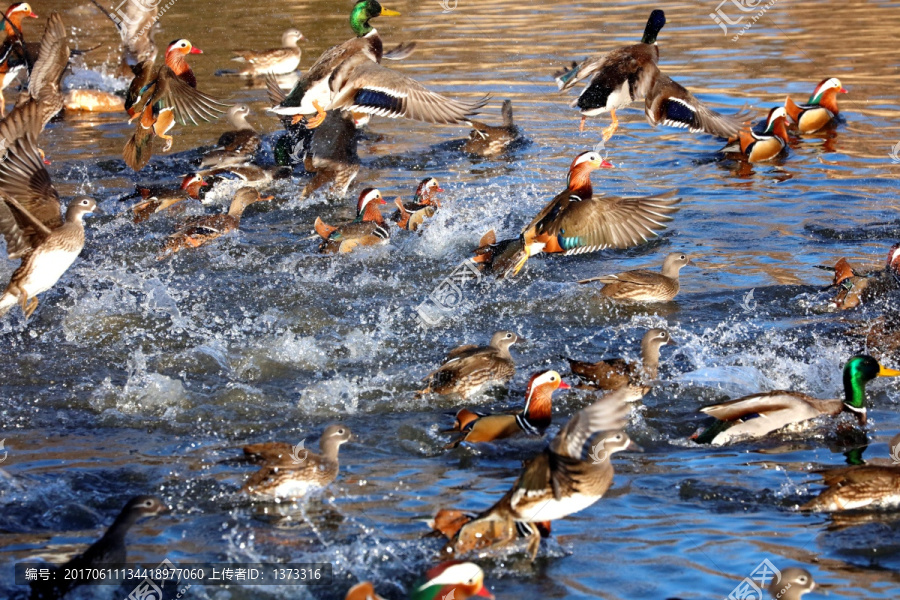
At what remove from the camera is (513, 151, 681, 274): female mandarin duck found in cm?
810

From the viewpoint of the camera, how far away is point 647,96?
31.6 ft

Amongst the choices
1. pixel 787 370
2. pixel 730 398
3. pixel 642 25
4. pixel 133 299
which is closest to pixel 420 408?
pixel 730 398

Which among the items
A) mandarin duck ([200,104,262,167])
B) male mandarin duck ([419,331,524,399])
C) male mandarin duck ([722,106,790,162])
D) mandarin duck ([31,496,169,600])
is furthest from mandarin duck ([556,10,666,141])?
mandarin duck ([31,496,169,600])

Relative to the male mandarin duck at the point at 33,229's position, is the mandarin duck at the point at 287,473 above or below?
below

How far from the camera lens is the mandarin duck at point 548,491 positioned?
4.67 metres

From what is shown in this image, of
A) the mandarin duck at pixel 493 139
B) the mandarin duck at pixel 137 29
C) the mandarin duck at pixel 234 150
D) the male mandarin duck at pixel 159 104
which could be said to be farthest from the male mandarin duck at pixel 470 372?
the mandarin duck at pixel 137 29

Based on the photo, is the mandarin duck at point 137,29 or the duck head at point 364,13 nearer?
the duck head at point 364,13

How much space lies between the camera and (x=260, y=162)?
11.9 meters

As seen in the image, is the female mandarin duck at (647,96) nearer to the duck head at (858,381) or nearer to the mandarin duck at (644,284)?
the mandarin duck at (644,284)

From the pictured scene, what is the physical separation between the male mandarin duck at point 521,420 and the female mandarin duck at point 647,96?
4.03m

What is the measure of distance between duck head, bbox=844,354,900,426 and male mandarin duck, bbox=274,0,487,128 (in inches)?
156

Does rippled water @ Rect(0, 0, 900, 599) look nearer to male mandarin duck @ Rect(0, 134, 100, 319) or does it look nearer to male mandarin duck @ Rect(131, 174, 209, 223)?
male mandarin duck @ Rect(131, 174, 209, 223)

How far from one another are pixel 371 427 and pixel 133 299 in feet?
9.66

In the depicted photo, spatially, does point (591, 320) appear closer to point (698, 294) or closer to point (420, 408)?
point (698, 294)
